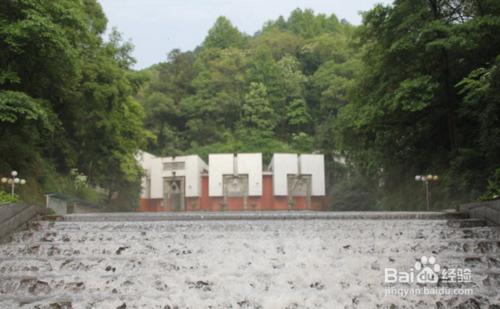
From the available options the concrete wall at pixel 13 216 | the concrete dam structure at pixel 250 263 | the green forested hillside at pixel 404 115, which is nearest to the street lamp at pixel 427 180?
the green forested hillside at pixel 404 115

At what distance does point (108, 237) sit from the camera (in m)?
9.10

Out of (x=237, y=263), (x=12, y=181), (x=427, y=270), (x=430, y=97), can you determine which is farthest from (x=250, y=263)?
(x=12, y=181)

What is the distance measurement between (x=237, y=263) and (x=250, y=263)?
0.61 ft

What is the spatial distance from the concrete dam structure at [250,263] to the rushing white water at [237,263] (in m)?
0.02

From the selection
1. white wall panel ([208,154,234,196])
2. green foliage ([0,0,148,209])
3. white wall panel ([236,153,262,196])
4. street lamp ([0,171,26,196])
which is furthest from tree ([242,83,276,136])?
street lamp ([0,171,26,196])

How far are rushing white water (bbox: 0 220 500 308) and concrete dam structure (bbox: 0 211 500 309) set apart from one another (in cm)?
2

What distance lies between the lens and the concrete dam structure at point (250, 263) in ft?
19.8

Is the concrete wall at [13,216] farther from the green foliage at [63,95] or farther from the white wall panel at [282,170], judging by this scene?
the white wall panel at [282,170]

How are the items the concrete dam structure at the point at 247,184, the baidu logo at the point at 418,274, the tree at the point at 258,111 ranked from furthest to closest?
the tree at the point at 258,111, the concrete dam structure at the point at 247,184, the baidu logo at the point at 418,274

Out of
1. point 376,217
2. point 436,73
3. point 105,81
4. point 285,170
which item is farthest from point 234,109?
point 376,217

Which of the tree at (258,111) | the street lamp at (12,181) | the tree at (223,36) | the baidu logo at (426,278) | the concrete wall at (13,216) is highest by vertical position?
the tree at (223,36)

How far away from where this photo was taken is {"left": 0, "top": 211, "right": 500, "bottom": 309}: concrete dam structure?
6.02 m

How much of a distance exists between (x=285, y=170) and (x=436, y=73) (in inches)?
811

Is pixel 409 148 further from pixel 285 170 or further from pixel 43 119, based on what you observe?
pixel 285 170
